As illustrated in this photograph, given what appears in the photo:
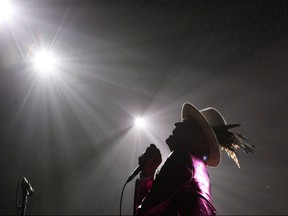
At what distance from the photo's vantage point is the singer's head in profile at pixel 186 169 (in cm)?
172

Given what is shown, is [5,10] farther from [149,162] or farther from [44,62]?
[149,162]

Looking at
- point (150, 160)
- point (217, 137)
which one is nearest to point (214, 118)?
point (217, 137)

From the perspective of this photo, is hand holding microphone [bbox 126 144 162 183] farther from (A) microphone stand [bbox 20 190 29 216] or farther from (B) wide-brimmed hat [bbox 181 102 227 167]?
(A) microphone stand [bbox 20 190 29 216]

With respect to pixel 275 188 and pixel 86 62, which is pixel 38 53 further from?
pixel 275 188

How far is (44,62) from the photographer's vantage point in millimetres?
5562

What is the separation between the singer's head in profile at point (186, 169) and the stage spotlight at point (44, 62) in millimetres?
3568

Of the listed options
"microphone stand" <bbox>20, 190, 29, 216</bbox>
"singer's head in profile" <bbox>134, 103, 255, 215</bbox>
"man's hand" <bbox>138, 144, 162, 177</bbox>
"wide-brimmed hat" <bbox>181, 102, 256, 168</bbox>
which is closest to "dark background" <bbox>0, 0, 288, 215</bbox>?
"microphone stand" <bbox>20, 190, 29, 216</bbox>

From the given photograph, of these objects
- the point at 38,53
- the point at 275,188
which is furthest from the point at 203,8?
the point at 275,188

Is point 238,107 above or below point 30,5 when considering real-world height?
below

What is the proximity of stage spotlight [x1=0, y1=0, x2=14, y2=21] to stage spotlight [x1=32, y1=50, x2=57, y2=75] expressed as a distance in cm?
85

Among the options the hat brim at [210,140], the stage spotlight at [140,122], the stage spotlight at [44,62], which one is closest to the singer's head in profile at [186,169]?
the hat brim at [210,140]

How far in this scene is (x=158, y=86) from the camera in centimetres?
643

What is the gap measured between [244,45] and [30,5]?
3.53 metres

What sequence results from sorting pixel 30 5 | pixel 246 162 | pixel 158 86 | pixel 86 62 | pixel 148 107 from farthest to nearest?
pixel 246 162, pixel 148 107, pixel 158 86, pixel 86 62, pixel 30 5
